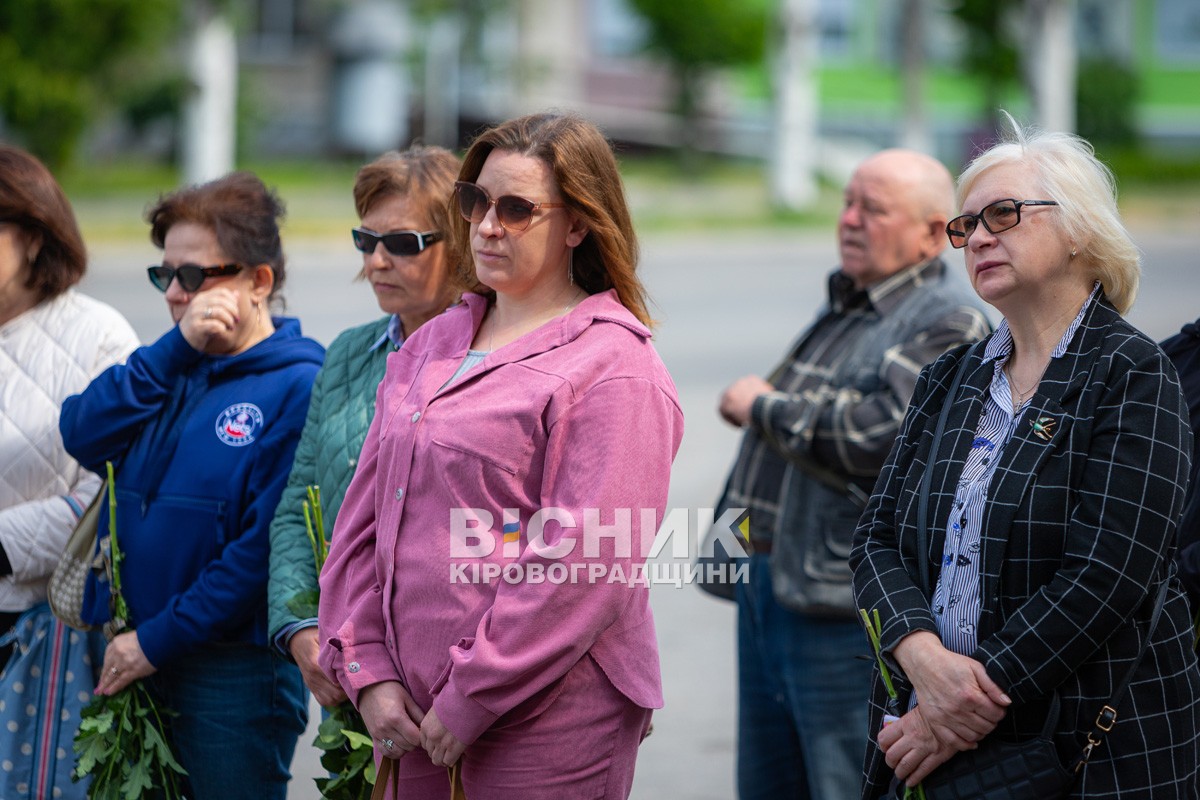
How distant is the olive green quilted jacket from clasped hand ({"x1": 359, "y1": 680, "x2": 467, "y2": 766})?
502 mm

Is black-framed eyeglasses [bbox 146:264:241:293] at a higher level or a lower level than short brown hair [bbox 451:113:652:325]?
lower

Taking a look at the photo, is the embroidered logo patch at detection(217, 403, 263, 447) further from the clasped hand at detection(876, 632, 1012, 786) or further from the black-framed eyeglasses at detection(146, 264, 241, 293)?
the clasped hand at detection(876, 632, 1012, 786)

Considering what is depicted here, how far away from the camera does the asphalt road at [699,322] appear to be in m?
5.08

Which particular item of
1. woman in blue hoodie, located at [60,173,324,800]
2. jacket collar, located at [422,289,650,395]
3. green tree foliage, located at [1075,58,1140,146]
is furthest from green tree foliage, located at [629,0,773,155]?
jacket collar, located at [422,289,650,395]

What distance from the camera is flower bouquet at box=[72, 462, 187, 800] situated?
10.8 feet

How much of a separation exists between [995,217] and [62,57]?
71.0 ft

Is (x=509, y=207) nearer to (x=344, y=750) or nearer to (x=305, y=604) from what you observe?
(x=305, y=604)

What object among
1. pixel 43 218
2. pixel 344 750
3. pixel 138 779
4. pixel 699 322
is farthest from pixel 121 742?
pixel 699 322

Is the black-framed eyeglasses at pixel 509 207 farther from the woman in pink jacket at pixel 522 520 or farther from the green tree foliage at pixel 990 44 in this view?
the green tree foliage at pixel 990 44

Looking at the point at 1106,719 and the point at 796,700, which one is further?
the point at 796,700

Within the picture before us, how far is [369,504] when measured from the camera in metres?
2.81

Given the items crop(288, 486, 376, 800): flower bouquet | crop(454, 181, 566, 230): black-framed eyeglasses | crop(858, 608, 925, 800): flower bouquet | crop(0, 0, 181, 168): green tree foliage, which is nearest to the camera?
crop(858, 608, 925, 800): flower bouquet

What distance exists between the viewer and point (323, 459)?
3.21 metres

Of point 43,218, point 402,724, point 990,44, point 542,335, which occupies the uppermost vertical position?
point 990,44
